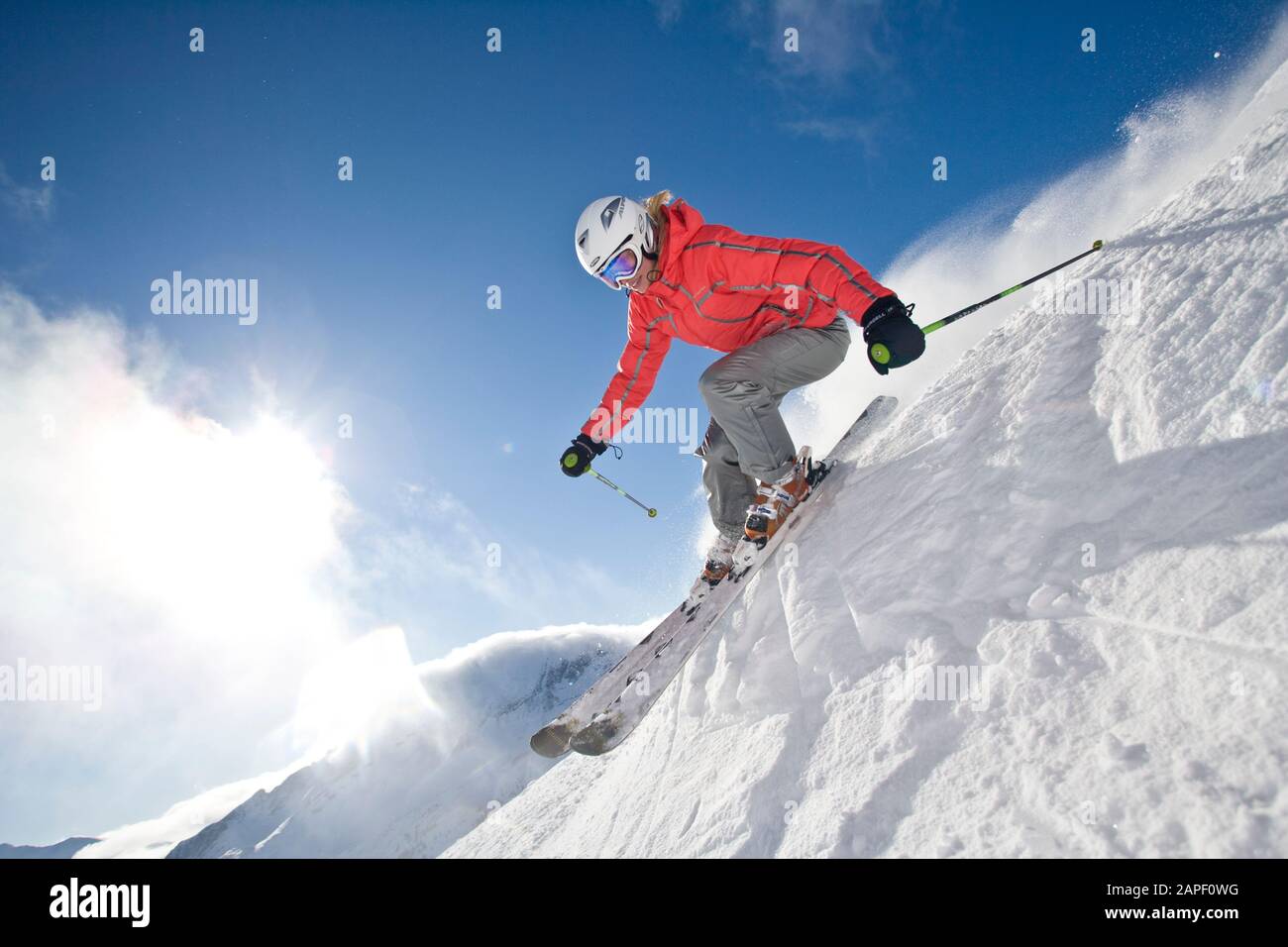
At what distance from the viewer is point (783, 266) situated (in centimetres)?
515

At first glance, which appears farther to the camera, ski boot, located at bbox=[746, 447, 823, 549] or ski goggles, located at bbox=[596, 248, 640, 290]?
ski boot, located at bbox=[746, 447, 823, 549]

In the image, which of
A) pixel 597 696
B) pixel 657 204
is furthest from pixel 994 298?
pixel 597 696

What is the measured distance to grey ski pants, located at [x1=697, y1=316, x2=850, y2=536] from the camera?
211 inches

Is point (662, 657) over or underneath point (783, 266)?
underneath

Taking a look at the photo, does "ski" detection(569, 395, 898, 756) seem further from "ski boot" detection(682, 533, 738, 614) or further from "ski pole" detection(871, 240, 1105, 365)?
"ski pole" detection(871, 240, 1105, 365)

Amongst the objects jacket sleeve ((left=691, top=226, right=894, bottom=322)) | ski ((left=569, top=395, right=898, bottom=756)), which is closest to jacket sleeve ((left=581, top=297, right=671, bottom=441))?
jacket sleeve ((left=691, top=226, right=894, bottom=322))

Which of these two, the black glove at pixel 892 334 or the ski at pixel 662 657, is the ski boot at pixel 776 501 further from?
the black glove at pixel 892 334

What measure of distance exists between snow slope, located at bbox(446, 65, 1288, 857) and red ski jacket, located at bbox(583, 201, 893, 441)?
1.34 m

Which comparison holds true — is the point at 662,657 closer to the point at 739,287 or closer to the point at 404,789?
the point at 739,287

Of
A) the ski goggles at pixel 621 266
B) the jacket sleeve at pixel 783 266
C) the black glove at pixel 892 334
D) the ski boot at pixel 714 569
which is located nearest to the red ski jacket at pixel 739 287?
the jacket sleeve at pixel 783 266

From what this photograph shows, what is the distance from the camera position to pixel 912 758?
241 cm

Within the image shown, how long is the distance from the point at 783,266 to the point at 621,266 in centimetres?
136

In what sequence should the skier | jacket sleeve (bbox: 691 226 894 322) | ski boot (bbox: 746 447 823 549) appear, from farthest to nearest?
ski boot (bbox: 746 447 823 549) < the skier < jacket sleeve (bbox: 691 226 894 322)

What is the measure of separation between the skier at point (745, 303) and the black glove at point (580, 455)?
153cm
